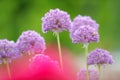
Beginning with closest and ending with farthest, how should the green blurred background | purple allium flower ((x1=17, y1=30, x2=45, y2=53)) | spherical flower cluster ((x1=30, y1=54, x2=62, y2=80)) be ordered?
spherical flower cluster ((x1=30, y1=54, x2=62, y2=80)) → purple allium flower ((x1=17, y1=30, x2=45, y2=53)) → the green blurred background

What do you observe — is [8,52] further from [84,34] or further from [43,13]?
[43,13]

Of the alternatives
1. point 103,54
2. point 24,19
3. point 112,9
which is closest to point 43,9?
point 24,19

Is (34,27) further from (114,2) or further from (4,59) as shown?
(4,59)

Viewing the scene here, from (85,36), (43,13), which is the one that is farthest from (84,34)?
(43,13)

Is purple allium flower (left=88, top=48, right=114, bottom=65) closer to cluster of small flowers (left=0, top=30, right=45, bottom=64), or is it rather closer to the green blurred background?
cluster of small flowers (left=0, top=30, right=45, bottom=64)

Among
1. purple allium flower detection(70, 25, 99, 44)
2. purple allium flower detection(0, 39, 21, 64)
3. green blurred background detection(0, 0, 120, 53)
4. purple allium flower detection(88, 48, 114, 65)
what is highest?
green blurred background detection(0, 0, 120, 53)

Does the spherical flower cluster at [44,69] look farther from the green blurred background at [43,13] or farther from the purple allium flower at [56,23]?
the green blurred background at [43,13]

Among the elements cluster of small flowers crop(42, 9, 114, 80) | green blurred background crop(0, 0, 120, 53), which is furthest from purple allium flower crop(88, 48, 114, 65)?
green blurred background crop(0, 0, 120, 53)
